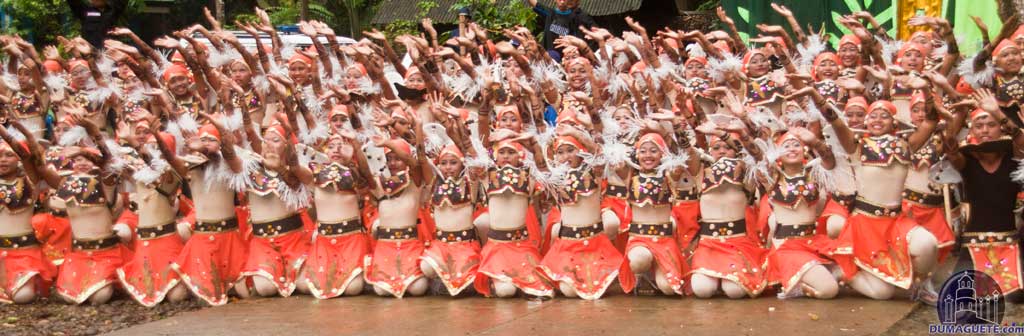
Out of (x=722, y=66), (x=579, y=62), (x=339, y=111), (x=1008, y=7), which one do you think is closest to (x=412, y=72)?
(x=339, y=111)

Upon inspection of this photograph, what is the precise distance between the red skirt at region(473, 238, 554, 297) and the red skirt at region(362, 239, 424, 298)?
0.43 metres

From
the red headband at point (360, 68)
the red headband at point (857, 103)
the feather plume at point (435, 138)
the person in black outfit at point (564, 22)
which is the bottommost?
the feather plume at point (435, 138)

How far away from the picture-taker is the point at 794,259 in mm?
6902

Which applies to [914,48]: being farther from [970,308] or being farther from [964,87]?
[970,308]

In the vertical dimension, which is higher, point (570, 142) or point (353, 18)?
point (353, 18)

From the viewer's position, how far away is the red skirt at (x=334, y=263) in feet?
24.9

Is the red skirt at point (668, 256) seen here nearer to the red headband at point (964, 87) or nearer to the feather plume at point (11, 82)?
the red headband at point (964, 87)

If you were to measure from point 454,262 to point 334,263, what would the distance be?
31.7 inches

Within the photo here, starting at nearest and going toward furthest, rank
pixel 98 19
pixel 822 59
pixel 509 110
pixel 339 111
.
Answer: pixel 509 110 → pixel 339 111 → pixel 822 59 → pixel 98 19

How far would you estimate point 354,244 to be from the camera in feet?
25.2

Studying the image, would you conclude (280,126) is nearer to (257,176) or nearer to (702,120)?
(257,176)

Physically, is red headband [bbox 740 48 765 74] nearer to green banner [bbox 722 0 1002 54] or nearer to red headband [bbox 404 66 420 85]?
green banner [bbox 722 0 1002 54]

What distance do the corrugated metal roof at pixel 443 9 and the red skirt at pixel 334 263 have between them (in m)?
7.82

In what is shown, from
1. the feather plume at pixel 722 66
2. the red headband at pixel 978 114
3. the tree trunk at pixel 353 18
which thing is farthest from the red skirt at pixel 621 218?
Result: the tree trunk at pixel 353 18
